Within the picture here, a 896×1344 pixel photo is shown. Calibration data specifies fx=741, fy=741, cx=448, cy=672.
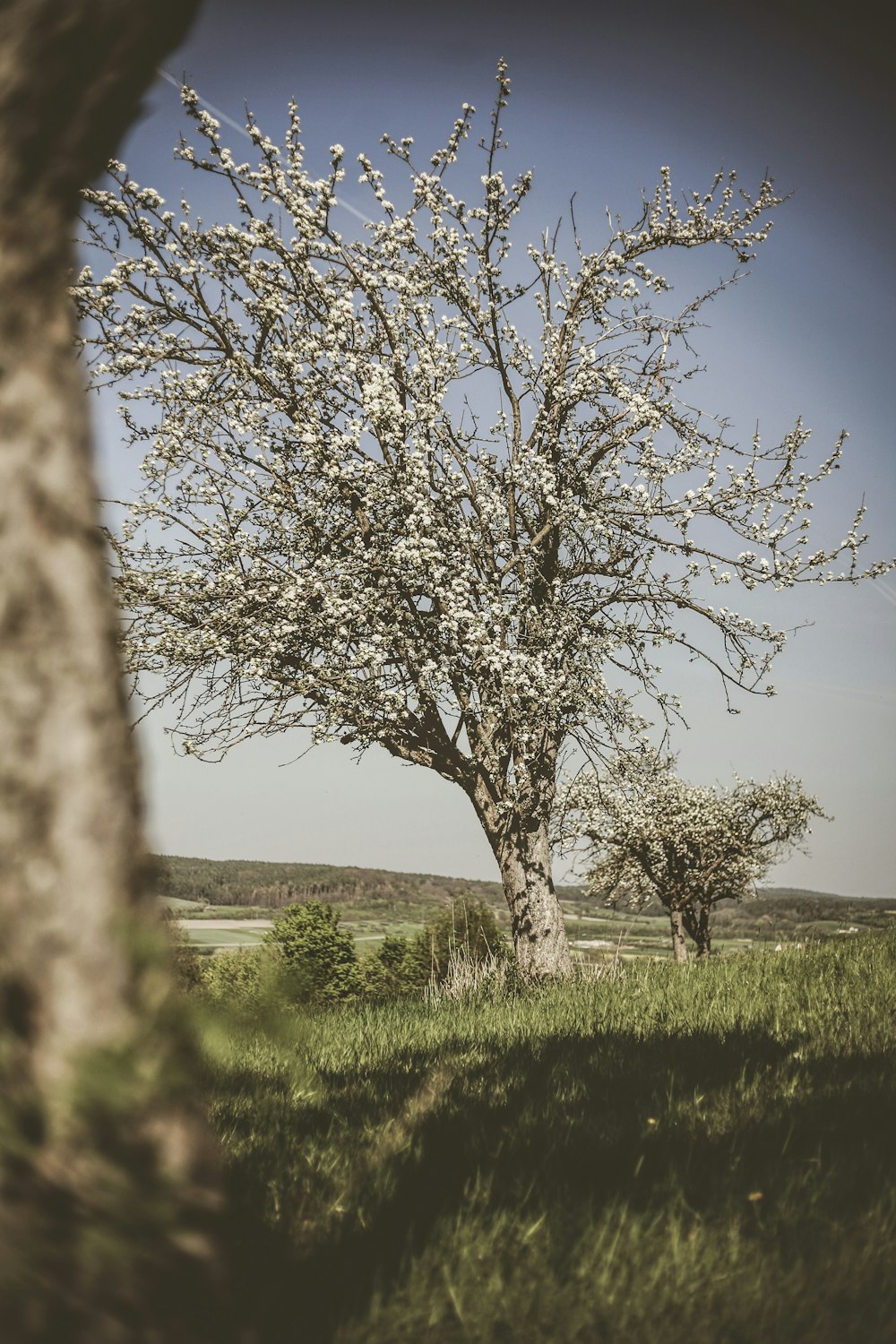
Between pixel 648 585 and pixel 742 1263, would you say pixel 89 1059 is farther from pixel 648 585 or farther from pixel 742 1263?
pixel 648 585

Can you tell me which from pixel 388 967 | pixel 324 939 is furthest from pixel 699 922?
pixel 324 939

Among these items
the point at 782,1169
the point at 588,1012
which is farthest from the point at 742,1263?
the point at 588,1012

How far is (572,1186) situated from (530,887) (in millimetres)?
8212

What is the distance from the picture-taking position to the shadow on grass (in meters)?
2.35

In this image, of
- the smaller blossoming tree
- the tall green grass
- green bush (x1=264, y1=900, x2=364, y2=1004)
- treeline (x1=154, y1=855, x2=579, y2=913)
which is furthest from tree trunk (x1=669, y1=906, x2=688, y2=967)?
the tall green grass

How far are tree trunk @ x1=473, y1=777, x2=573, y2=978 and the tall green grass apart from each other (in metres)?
5.64

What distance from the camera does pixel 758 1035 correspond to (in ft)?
16.1

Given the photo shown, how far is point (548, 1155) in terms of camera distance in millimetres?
2996

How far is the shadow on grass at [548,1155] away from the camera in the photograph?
7.72ft

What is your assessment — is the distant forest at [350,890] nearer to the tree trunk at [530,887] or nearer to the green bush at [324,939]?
the green bush at [324,939]

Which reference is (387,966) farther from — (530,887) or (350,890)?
(350,890)

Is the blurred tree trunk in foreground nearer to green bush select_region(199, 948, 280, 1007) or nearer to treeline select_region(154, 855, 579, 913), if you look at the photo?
green bush select_region(199, 948, 280, 1007)

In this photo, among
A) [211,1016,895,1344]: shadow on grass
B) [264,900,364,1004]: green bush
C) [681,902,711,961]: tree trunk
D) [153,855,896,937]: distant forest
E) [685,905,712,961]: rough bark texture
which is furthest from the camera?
[153,855,896,937]: distant forest

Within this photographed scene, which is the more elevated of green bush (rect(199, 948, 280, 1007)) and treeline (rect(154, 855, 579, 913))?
green bush (rect(199, 948, 280, 1007))
